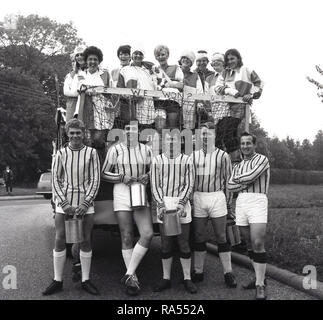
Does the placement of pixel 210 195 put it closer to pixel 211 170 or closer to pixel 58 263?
pixel 211 170

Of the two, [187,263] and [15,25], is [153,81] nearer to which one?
[187,263]

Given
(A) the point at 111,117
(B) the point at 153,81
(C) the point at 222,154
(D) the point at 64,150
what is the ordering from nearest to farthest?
(D) the point at 64,150, (C) the point at 222,154, (A) the point at 111,117, (B) the point at 153,81

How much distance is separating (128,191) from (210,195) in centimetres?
101

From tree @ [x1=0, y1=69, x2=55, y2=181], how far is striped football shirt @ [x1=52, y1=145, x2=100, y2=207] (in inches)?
1193

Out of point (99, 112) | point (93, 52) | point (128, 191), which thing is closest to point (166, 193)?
point (128, 191)

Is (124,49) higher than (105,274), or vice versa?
(124,49)

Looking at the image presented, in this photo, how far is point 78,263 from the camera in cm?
608

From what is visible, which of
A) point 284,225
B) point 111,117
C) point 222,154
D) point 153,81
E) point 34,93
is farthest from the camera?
point 34,93

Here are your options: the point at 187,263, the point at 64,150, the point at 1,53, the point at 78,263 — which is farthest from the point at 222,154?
the point at 1,53

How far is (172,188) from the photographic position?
17.8ft

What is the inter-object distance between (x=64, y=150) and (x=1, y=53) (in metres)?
36.7

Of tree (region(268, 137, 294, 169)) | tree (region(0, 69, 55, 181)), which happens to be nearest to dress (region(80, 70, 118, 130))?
tree (region(0, 69, 55, 181))

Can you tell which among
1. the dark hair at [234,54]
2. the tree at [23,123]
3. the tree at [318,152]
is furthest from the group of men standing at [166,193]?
the tree at [318,152]

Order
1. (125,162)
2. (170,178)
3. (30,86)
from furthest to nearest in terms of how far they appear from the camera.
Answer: (30,86)
(125,162)
(170,178)
